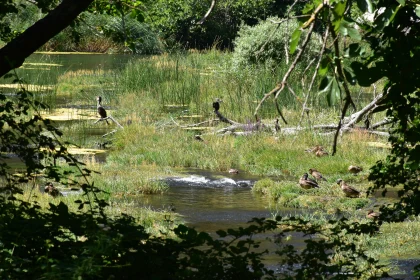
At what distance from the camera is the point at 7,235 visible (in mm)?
3830

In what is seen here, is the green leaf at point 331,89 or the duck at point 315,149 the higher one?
the green leaf at point 331,89

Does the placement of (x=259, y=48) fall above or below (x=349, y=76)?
below

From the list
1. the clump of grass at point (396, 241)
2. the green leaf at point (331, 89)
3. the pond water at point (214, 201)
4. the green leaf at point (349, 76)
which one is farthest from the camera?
the pond water at point (214, 201)

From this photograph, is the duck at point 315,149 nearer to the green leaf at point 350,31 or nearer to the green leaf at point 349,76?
the green leaf at point 349,76

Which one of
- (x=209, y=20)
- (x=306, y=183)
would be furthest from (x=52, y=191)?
(x=209, y=20)

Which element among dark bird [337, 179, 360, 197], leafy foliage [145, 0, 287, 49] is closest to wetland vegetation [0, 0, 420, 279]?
dark bird [337, 179, 360, 197]

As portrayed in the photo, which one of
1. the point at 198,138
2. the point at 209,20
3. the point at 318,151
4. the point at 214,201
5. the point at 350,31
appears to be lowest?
the point at 214,201

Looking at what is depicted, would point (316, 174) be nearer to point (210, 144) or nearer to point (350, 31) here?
point (210, 144)

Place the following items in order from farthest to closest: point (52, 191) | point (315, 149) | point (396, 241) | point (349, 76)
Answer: point (315, 149)
point (52, 191)
point (396, 241)
point (349, 76)

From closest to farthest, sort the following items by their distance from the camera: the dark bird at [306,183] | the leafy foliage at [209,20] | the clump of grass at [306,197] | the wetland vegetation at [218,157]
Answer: the wetland vegetation at [218,157] → the clump of grass at [306,197] → the dark bird at [306,183] → the leafy foliage at [209,20]

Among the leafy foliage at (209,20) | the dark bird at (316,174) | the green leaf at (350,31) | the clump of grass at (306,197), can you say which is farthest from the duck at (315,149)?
A: the leafy foliage at (209,20)

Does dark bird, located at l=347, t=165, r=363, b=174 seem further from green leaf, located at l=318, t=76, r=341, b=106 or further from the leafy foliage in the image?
the leafy foliage

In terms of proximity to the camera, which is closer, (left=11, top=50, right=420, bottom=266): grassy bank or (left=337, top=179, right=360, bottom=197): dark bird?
(left=11, top=50, right=420, bottom=266): grassy bank

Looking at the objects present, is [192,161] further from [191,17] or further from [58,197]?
[191,17]
